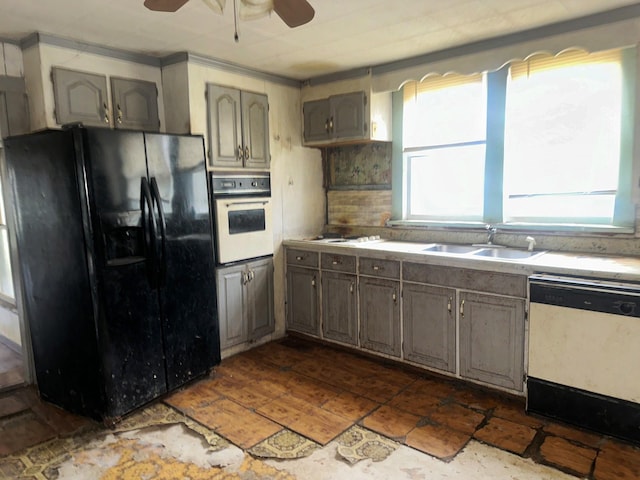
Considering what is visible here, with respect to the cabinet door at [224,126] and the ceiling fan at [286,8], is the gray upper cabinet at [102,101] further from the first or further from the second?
the ceiling fan at [286,8]

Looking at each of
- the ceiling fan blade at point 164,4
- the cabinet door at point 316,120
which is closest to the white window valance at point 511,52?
the cabinet door at point 316,120

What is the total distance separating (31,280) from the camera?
291 cm

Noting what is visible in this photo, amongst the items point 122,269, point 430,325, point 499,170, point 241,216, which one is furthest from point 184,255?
point 499,170

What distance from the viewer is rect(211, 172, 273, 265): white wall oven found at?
3486 mm

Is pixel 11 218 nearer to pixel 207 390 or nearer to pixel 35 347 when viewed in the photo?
pixel 35 347

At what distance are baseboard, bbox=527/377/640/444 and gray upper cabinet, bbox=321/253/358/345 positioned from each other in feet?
4.51

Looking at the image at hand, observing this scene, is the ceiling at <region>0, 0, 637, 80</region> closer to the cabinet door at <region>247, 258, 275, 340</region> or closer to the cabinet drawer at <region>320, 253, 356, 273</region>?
the cabinet drawer at <region>320, 253, 356, 273</region>

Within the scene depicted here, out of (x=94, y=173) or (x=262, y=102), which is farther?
(x=262, y=102)

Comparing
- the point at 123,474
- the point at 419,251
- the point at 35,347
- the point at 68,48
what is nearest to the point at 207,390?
the point at 123,474

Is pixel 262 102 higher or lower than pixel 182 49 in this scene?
lower

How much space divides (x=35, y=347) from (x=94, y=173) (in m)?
1.35

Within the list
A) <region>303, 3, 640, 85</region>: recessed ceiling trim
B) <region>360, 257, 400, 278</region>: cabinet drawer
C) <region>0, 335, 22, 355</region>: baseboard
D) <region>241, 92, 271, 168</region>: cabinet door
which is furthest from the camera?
<region>0, 335, 22, 355</region>: baseboard

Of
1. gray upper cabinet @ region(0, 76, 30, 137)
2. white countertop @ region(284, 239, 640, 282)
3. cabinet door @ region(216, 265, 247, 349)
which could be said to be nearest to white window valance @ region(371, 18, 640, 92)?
white countertop @ region(284, 239, 640, 282)

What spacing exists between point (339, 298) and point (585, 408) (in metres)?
1.82
